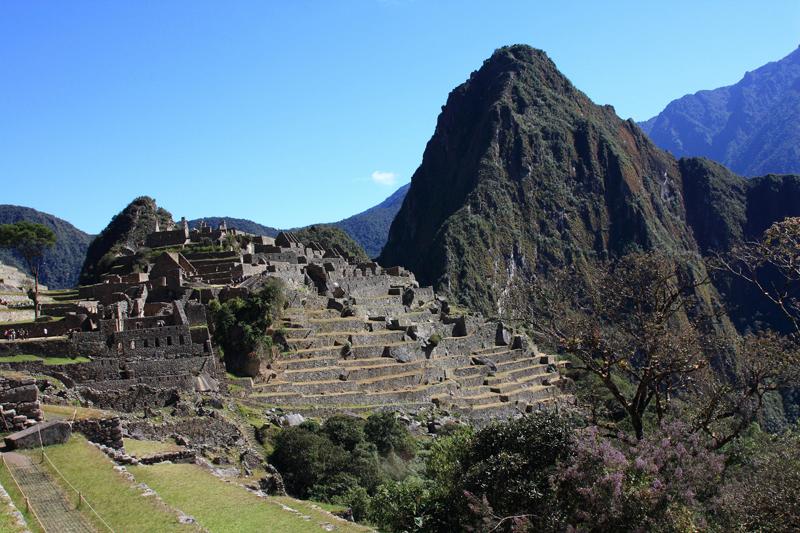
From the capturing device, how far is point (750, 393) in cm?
1681

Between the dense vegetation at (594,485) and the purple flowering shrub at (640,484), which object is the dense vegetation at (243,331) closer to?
the dense vegetation at (594,485)

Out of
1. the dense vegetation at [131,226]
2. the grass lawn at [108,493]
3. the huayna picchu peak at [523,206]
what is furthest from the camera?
the huayna picchu peak at [523,206]

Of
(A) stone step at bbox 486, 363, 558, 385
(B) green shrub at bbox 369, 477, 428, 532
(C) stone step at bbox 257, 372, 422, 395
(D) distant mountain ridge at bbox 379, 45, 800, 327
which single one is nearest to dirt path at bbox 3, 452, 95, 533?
(B) green shrub at bbox 369, 477, 428, 532

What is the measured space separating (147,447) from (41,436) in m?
3.66

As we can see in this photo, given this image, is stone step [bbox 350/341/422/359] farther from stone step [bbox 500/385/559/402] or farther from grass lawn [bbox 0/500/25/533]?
grass lawn [bbox 0/500/25/533]

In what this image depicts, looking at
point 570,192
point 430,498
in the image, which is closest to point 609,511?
point 430,498

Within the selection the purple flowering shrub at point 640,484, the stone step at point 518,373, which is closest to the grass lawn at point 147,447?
the purple flowering shrub at point 640,484

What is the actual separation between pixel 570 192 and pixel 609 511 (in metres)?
188

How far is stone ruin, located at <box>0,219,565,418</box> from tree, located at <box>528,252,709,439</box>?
12618 millimetres

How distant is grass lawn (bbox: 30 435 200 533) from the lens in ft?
39.0

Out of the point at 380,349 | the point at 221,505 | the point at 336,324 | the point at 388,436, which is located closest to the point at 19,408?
the point at 221,505

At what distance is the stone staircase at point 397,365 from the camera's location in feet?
109

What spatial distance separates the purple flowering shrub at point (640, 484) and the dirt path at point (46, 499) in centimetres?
814

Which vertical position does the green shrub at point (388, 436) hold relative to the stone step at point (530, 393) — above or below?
above
